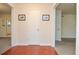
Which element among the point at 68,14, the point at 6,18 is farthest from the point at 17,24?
the point at 68,14

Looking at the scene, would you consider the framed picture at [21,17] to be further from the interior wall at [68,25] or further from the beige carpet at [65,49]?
the interior wall at [68,25]

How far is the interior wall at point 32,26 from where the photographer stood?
27.6 ft

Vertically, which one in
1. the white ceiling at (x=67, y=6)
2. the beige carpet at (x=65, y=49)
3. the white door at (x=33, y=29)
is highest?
the white ceiling at (x=67, y=6)

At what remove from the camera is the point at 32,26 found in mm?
8617

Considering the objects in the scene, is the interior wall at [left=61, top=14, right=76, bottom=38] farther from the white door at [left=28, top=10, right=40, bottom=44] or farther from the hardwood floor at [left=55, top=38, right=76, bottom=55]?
the white door at [left=28, top=10, right=40, bottom=44]

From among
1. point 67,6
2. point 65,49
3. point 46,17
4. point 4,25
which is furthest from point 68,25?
point 65,49

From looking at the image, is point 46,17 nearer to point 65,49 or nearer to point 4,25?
point 65,49

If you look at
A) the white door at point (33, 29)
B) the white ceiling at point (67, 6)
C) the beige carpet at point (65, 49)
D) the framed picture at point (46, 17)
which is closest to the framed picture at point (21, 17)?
the white door at point (33, 29)

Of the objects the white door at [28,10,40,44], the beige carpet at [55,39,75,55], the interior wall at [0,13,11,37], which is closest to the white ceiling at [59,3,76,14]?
the white door at [28,10,40,44]

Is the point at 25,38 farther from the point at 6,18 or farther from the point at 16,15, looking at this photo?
the point at 6,18

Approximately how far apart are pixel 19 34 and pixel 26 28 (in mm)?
491

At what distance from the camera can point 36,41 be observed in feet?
28.2

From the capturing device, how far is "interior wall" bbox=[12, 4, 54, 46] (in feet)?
27.6

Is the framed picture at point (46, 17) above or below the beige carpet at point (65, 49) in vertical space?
above
